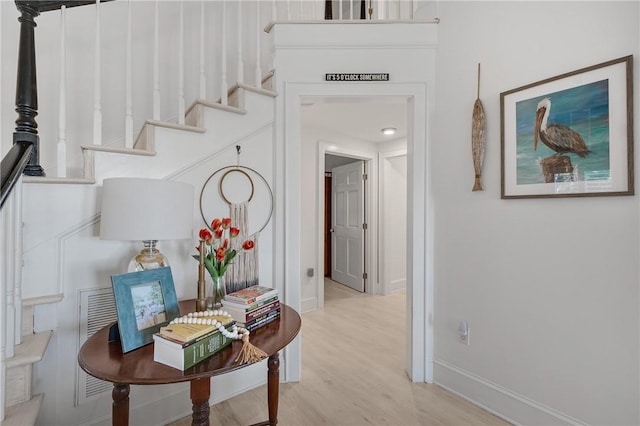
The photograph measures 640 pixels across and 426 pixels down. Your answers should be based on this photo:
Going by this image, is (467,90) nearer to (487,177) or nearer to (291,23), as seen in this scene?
(487,177)

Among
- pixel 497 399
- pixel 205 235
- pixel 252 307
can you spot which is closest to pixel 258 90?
pixel 205 235

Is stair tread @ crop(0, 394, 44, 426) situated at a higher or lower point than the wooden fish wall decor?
lower

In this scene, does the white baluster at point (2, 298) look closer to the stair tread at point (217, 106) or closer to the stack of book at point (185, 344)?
the stack of book at point (185, 344)

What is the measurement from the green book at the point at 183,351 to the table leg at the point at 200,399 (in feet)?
0.29

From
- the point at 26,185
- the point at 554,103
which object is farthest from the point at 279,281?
the point at 554,103

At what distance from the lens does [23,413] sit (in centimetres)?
110

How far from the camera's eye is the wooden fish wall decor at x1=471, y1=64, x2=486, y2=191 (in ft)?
5.88

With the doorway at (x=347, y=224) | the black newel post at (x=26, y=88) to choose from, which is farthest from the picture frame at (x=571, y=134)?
the doorway at (x=347, y=224)

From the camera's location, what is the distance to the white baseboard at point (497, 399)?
61.6 inches

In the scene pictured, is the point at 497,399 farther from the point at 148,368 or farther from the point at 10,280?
the point at 10,280

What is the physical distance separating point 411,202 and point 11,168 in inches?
78.9

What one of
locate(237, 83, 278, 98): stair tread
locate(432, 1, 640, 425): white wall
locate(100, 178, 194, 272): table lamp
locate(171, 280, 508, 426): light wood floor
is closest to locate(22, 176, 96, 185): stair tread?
locate(100, 178, 194, 272): table lamp

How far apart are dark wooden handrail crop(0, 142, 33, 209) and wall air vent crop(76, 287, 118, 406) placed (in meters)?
0.65

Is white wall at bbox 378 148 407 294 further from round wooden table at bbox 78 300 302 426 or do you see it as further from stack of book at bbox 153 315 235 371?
stack of book at bbox 153 315 235 371
